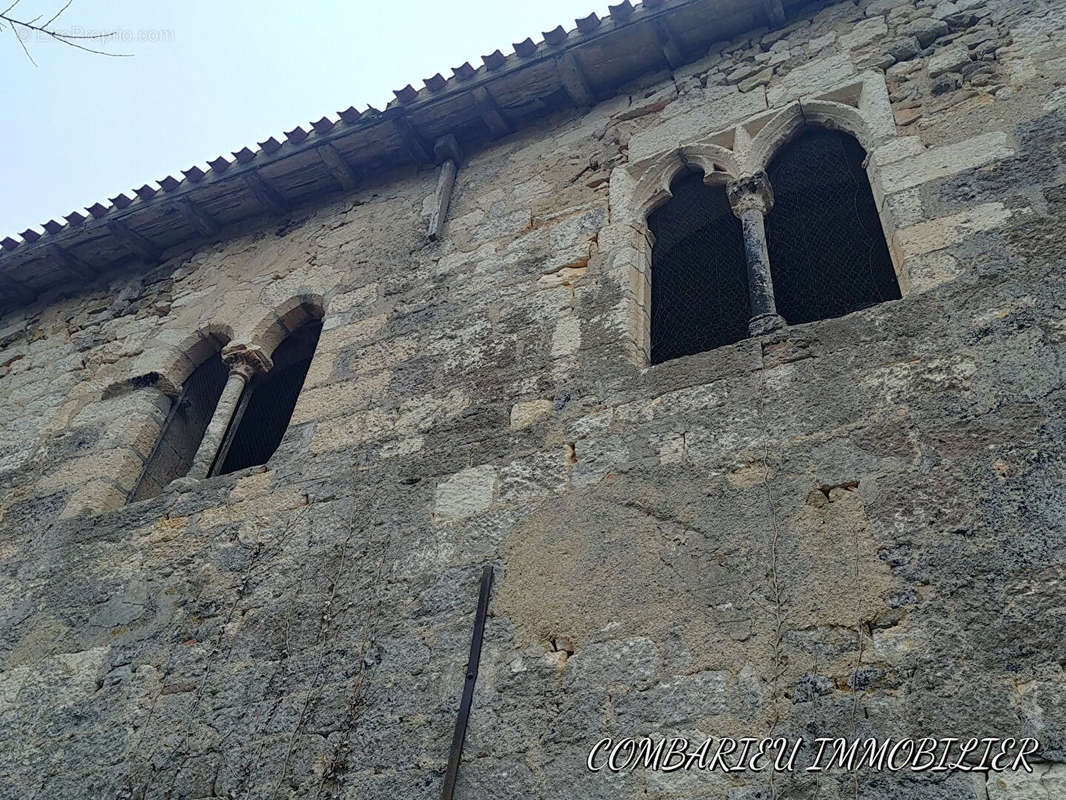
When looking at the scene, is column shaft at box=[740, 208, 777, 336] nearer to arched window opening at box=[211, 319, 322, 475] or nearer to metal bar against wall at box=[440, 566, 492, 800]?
metal bar against wall at box=[440, 566, 492, 800]

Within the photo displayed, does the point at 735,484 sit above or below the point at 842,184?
below

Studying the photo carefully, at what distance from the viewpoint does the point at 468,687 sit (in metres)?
2.90

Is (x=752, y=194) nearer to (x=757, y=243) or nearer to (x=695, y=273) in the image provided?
(x=757, y=243)

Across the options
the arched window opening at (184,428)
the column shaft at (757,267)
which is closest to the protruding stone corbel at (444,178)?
the arched window opening at (184,428)

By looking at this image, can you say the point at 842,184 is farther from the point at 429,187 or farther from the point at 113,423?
the point at 113,423

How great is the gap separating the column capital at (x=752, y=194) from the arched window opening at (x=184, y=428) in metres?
3.39

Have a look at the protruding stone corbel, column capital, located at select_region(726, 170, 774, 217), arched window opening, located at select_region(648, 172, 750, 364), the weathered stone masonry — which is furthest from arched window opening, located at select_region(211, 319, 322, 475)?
column capital, located at select_region(726, 170, 774, 217)

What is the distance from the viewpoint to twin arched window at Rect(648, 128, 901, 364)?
4.11m

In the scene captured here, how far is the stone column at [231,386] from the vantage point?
15.3ft

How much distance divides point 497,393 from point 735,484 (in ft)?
4.26

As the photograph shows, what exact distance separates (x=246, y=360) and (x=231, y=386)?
19cm

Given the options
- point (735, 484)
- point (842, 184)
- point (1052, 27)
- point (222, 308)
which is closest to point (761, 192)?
point (842, 184)

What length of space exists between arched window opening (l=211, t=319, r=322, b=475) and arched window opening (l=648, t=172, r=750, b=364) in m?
2.15

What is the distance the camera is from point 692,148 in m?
4.58
